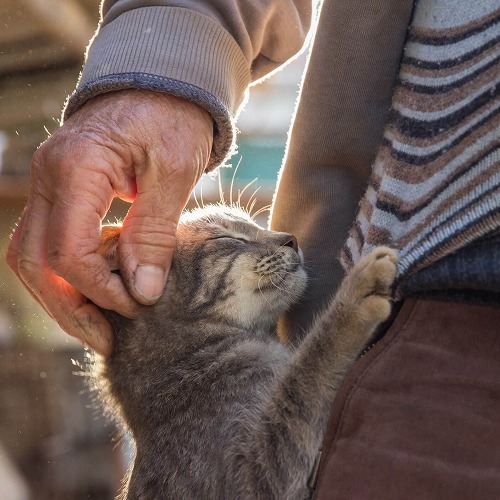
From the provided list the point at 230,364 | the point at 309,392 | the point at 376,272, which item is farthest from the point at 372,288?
the point at 230,364

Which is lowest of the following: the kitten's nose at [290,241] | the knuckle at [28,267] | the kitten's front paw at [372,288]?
the knuckle at [28,267]

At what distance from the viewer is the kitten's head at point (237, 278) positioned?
171cm

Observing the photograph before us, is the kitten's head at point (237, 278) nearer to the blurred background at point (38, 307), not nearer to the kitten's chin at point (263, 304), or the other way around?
the kitten's chin at point (263, 304)

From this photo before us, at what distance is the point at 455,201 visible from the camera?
969 mm

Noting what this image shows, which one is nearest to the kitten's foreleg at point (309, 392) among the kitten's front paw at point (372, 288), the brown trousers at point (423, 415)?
the kitten's front paw at point (372, 288)

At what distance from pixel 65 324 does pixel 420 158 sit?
924mm

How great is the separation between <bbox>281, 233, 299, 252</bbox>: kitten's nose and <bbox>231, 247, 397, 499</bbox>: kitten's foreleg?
340 mm

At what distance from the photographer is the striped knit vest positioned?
3.09 feet

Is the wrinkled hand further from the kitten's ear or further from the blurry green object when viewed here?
the blurry green object

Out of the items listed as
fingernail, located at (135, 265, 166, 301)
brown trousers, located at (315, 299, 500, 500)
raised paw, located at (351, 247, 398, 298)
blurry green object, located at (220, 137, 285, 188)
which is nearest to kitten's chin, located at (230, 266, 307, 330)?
fingernail, located at (135, 265, 166, 301)

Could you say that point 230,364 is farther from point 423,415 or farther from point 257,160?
point 257,160

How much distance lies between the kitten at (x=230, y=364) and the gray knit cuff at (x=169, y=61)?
320 mm

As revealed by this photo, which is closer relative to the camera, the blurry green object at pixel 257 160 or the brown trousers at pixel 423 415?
the brown trousers at pixel 423 415

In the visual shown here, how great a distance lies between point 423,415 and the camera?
94 cm
